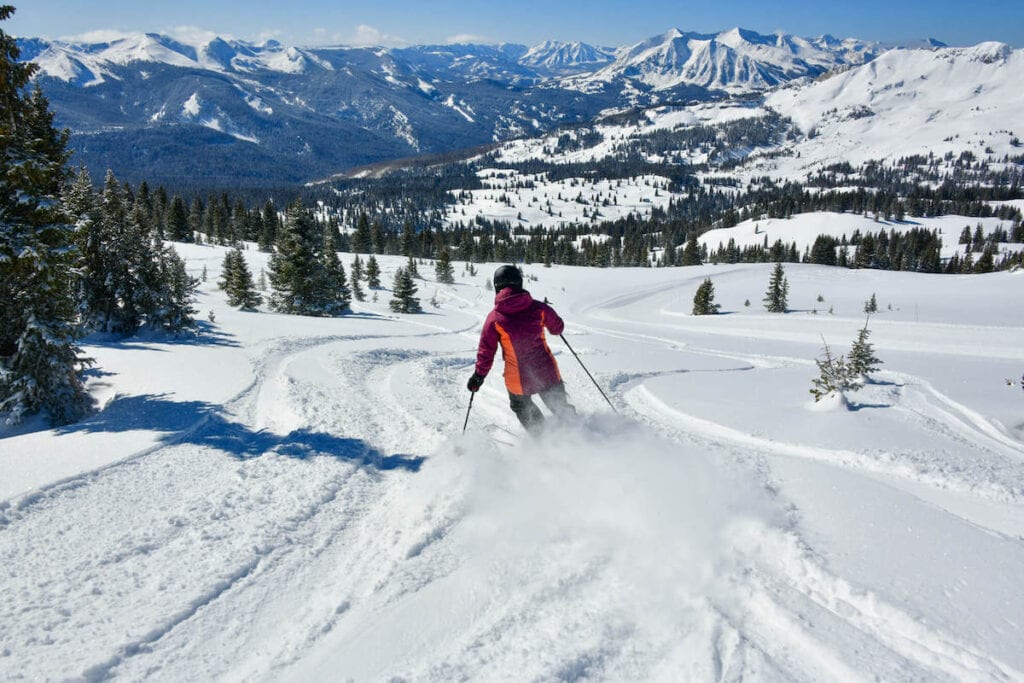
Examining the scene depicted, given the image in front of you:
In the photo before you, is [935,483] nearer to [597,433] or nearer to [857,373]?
[597,433]

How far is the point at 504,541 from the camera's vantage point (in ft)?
15.3

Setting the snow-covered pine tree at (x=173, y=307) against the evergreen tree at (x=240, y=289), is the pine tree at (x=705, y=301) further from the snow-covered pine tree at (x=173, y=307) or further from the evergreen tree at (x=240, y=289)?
the snow-covered pine tree at (x=173, y=307)

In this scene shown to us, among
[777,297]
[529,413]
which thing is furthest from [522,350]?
[777,297]

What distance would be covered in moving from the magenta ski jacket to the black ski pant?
101 mm

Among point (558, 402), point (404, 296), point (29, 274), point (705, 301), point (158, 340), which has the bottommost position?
point (705, 301)

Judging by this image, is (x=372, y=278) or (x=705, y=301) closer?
(x=705, y=301)

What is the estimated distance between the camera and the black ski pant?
7031 mm

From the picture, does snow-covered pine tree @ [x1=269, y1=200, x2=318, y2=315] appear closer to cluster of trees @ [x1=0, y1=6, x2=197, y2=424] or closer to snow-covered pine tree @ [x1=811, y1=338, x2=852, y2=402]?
cluster of trees @ [x1=0, y1=6, x2=197, y2=424]

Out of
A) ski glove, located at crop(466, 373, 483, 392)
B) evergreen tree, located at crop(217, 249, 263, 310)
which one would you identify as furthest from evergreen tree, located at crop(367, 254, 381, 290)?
ski glove, located at crop(466, 373, 483, 392)

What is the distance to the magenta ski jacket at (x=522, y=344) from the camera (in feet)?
22.4

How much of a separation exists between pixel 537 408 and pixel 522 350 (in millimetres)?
849

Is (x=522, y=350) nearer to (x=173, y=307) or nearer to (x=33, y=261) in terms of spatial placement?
(x=33, y=261)

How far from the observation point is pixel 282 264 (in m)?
29.2

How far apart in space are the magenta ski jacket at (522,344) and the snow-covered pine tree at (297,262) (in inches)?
983
